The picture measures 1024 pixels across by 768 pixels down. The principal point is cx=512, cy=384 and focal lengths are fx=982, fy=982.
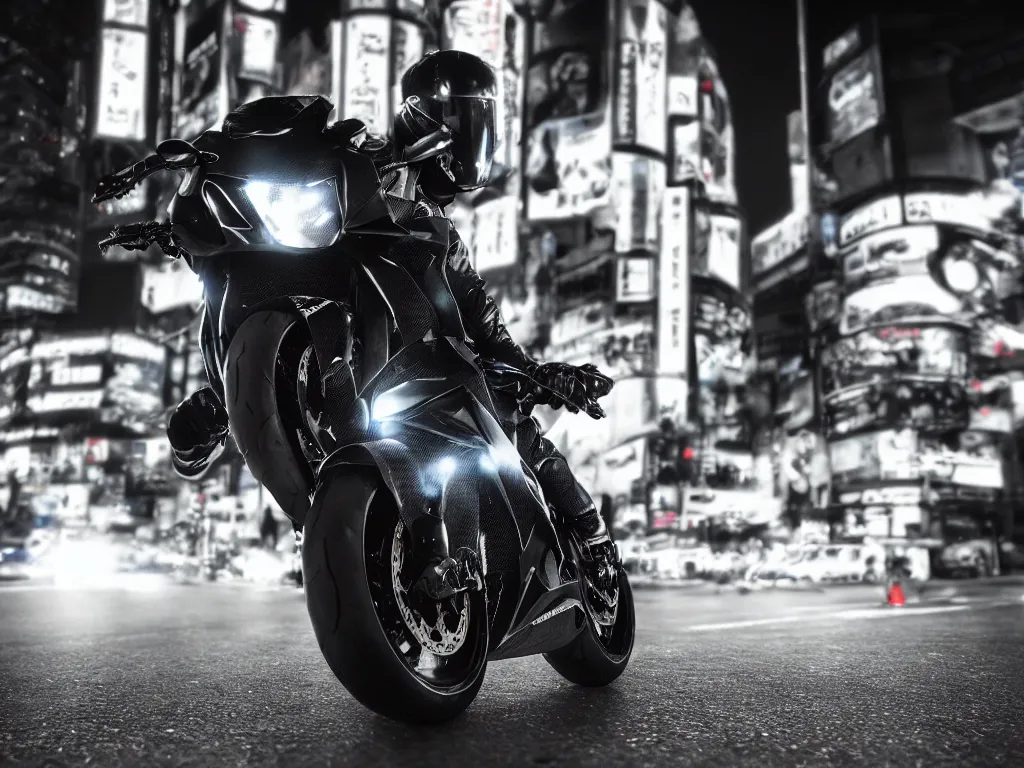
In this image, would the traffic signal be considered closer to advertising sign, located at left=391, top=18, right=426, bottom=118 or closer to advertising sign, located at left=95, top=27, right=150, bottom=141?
advertising sign, located at left=391, top=18, right=426, bottom=118

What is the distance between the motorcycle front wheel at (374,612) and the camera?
6.26ft

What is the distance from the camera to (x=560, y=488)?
2.94 metres

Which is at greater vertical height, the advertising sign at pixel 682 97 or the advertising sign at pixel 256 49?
the advertising sign at pixel 256 49

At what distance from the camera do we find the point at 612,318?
29.5 m

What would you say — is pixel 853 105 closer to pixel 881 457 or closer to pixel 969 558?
pixel 881 457

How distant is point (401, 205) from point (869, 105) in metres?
29.3

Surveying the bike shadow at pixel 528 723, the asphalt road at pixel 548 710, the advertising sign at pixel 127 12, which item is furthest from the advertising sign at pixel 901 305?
the bike shadow at pixel 528 723

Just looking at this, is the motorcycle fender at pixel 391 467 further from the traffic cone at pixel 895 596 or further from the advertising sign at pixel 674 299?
the advertising sign at pixel 674 299

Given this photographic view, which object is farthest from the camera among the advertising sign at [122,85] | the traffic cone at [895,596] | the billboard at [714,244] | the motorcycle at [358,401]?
the billboard at [714,244]

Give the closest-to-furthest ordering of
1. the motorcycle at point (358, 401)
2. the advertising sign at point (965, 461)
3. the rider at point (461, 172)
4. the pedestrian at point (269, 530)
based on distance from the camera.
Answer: the motorcycle at point (358, 401)
the rider at point (461, 172)
the pedestrian at point (269, 530)
the advertising sign at point (965, 461)

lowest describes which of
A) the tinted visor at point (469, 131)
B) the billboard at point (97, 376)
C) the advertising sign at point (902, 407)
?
the tinted visor at point (469, 131)

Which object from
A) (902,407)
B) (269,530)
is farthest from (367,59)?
(902,407)

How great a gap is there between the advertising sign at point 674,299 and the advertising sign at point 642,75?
2.60 metres

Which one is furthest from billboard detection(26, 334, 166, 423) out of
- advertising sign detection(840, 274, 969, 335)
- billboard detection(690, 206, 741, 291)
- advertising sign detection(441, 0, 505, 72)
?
advertising sign detection(840, 274, 969, 335)
